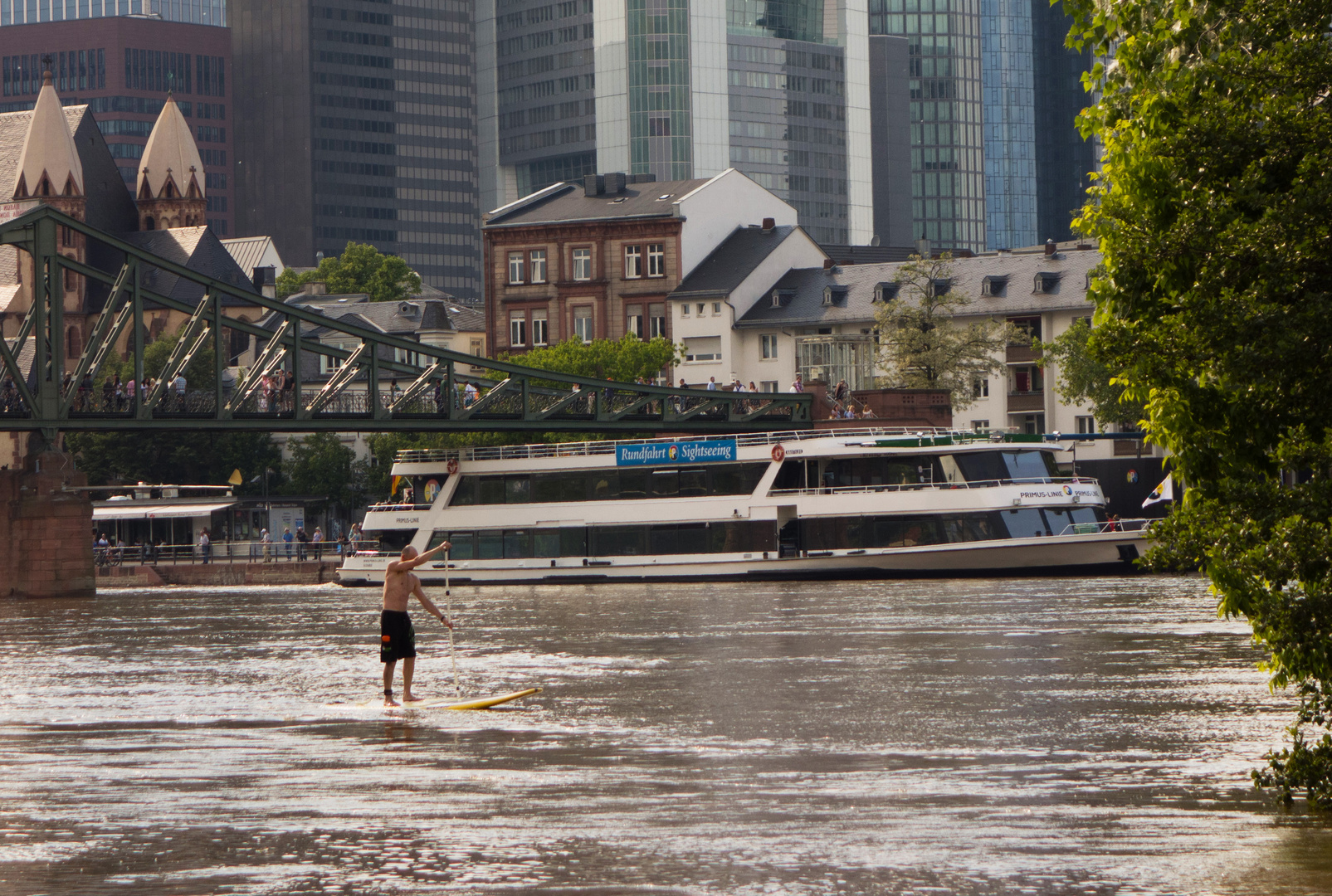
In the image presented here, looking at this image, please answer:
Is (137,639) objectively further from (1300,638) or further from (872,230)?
(872,230)

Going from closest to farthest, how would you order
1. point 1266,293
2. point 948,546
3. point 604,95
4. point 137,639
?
point 1266,293, point 137,639, point 948,546, point 604,95

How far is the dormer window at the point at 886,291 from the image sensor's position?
102m

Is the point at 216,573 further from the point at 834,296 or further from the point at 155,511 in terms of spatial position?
the point at 834,296

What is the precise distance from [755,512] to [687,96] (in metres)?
112

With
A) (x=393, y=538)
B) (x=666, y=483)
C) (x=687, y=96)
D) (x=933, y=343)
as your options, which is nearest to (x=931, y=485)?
(x=666, y=483)

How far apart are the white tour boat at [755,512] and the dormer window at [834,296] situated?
32.6m

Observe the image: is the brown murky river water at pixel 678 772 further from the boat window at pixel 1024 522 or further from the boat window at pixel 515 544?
A: the boat window at pixel 515 544

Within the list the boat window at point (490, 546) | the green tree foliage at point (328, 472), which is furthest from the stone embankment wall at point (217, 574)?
the green tree foliage at point (328, 472)

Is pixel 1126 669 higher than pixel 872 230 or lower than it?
lower

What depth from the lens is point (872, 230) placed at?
200m

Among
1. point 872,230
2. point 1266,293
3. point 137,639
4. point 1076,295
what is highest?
point 872,230

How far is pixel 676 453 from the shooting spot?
66438mm

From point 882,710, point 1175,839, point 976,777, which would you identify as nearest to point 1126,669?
point 882,710

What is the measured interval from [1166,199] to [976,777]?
16.3 feet
